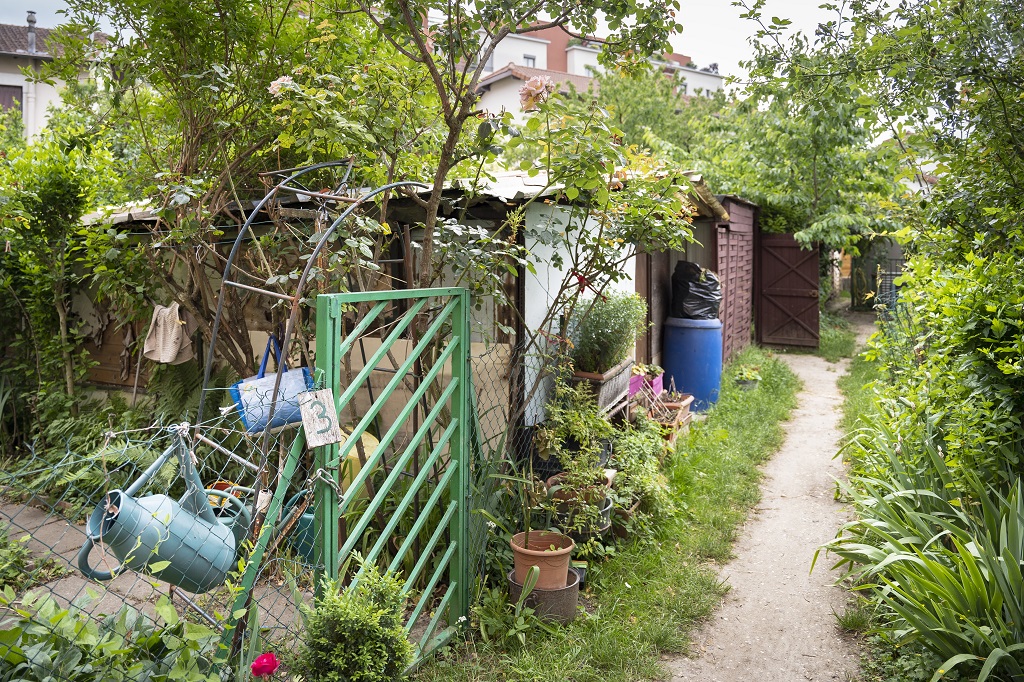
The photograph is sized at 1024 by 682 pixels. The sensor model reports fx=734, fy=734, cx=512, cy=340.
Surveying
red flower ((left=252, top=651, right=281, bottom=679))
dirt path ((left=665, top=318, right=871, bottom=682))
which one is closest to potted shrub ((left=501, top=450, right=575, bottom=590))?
dirt path ((left=665, top=318, right=871, bottom=682))

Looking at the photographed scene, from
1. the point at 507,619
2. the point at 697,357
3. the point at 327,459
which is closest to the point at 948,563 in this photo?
the point at 507,619

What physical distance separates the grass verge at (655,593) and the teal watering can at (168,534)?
3.72ft

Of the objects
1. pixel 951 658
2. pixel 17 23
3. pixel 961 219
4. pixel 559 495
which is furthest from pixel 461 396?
pixel 17 23

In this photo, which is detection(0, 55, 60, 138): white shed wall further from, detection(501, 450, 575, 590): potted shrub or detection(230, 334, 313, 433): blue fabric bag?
detection(501, 450, 575, 590): potted shrub

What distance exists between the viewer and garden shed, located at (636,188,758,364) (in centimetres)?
752

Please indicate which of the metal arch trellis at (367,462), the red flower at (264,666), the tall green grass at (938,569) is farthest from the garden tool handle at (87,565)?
the tall green grass at (938,569)

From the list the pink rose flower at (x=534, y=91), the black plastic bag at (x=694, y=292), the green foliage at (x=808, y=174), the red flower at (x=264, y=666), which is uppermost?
the green foliage at (x=808, y=174)

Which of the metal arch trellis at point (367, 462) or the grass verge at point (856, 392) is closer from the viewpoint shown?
the metal arch trellis at point (367, 462)

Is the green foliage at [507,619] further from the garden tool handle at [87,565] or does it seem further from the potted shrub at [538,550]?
the garden tool handle at [87,565]

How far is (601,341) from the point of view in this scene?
5.31m

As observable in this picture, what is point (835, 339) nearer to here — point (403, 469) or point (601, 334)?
point (601, 334)

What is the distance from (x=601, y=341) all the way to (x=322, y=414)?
309 centimetres

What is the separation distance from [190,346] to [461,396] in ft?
11.0

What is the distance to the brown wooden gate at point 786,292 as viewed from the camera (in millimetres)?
12641
